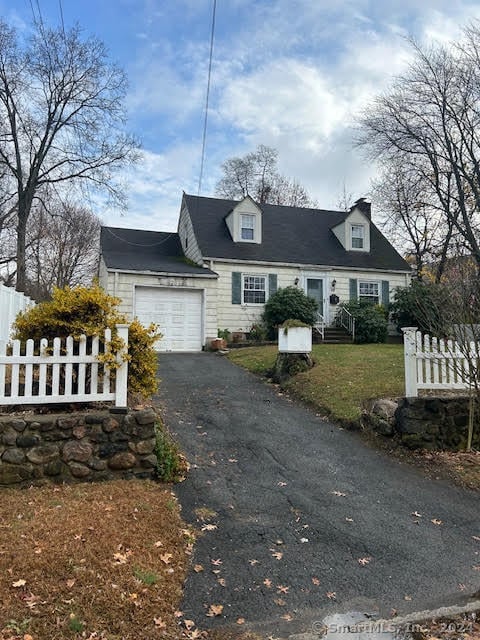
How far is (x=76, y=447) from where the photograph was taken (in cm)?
419

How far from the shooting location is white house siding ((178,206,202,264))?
1741 cm

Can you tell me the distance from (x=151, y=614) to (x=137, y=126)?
726 inches

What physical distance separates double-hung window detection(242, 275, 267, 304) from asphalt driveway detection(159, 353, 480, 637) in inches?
414

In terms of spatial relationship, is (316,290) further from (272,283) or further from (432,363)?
(432,363)

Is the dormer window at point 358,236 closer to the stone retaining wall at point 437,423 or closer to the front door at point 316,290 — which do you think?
the front door at point 316,290

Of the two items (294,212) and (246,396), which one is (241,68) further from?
(294,212)

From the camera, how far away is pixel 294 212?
68.7 ft

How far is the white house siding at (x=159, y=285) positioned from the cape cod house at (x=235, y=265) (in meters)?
0.03

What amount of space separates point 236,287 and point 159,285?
3330 millimetres

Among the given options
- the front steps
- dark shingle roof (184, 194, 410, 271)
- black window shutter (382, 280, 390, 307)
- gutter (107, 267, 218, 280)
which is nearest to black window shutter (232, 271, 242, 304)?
dark shingle roof (184, 194, 410, 271)

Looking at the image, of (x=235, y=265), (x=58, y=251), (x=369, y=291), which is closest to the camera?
(x=235, y=265)

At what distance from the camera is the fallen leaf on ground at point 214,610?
8.31 feet

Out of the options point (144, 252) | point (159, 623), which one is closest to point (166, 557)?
point (159, 623)

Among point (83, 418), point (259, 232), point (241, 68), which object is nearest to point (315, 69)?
point (241, 68)
